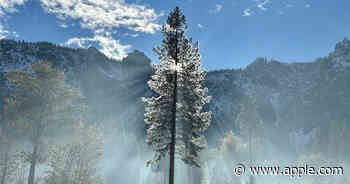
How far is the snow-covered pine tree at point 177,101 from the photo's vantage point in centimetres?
1576

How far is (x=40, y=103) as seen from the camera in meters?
19.4

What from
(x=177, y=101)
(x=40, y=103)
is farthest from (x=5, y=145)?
(x=177, y=101)

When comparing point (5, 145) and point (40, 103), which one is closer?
point (40, 103)

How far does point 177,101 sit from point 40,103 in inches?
417

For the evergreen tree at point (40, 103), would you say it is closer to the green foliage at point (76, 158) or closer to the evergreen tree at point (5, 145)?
the green foliage at point (76, 158)

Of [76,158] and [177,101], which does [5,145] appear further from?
[177,101]

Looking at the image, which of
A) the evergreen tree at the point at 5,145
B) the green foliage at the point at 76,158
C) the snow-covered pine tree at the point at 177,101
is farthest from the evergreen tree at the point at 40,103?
the snow-covered pine tree at the point at 177,101

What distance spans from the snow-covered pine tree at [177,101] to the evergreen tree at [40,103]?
792 cm

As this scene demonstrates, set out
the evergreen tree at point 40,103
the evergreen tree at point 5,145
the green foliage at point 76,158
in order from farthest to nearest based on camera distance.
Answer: the evergreen tree at point 5,145 < the green foliage at point 76,158 < the evergreen tree at point 40,103

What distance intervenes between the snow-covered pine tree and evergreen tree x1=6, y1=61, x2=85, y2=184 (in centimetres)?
792

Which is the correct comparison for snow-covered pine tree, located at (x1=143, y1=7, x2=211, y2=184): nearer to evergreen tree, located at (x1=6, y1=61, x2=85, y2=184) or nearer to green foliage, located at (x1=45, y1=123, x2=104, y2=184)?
evergreen tree, located at (x1=6, y1=61, x2=85, y2=184)

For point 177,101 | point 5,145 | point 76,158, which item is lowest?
point 76,158

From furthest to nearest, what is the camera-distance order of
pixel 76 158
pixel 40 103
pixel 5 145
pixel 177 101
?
1. pixel 5 145
2. pixel 76 158
3. pixel 40 103
4. pixel 177 101

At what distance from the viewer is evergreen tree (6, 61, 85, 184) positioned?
1894 centimetres
